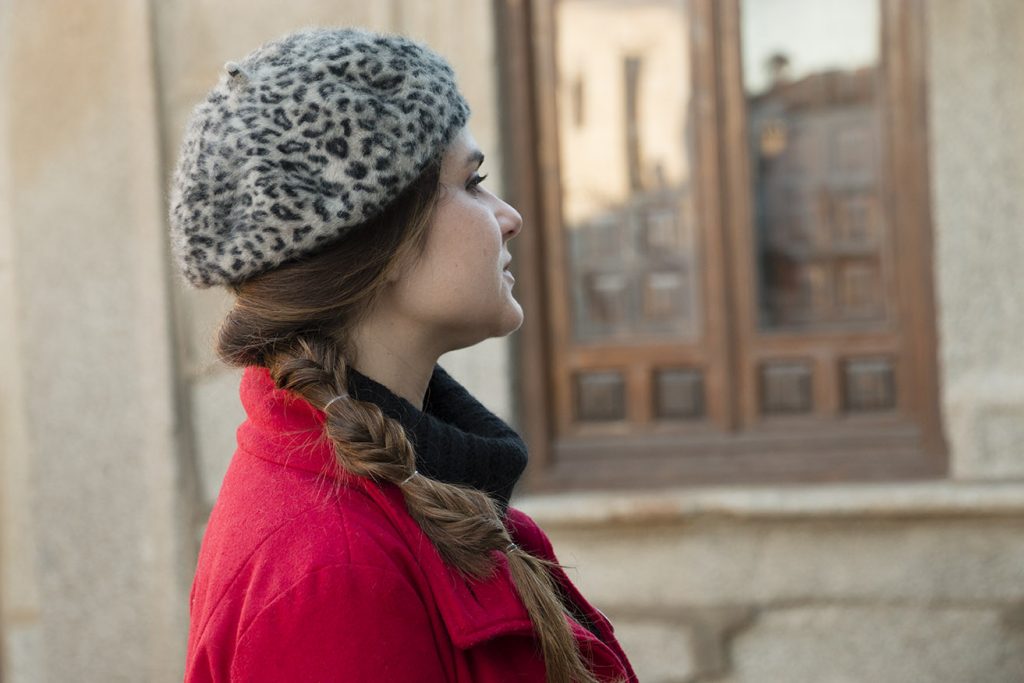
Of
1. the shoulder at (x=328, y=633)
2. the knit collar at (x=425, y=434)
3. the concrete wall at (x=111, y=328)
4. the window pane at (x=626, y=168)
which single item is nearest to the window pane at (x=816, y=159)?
the window pane at (x=626, y=168)

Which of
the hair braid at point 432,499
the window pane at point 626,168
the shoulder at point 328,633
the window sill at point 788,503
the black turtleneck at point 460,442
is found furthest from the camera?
the window pane at point 626,168

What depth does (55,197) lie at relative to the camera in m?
4.36

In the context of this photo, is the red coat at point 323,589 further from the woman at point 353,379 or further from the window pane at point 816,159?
the window pane at point 816,159

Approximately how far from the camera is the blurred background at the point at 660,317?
3.96 meters

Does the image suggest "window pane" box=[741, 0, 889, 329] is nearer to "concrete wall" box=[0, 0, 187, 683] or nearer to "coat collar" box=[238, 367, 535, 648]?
"concrete wall" box=[0, 0, 187, 683]

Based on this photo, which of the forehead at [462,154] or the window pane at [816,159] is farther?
the window pane at [816,159]

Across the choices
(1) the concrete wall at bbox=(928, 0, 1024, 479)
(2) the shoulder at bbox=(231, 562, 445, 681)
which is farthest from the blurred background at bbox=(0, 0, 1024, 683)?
(2) the shoulder at bbox=(231, 562, 445, 681)

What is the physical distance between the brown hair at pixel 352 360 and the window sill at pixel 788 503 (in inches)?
95.2

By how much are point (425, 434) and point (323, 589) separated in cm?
34

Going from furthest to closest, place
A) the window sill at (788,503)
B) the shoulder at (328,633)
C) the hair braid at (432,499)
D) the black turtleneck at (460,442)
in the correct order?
the window sill at (788,503) → the black turtleneck at (460,442) → the hair braid at (432,499) → the shoulder at (328,633)

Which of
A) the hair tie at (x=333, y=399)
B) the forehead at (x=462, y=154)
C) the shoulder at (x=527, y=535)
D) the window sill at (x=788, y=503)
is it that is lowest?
the window sill at (x=788, y=503)

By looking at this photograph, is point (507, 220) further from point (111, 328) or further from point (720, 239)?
point (111, 328)

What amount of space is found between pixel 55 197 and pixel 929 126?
3096 mm

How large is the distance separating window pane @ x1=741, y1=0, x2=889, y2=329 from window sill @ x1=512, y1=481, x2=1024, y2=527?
0.64 m
